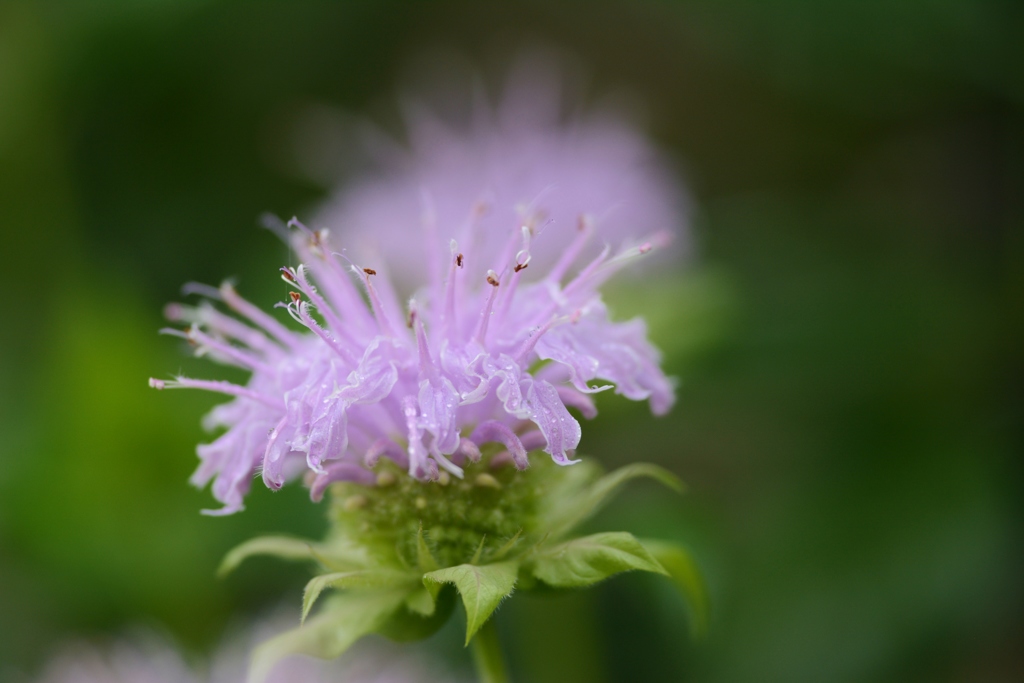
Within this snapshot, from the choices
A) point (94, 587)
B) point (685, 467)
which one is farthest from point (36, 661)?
point (685, 467)

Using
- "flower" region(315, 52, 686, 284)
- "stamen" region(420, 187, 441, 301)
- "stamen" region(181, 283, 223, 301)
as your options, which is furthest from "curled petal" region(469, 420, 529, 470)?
"flower" region(315, 52, 686, 284)

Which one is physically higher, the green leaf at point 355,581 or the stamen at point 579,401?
the stamen at point 579,401

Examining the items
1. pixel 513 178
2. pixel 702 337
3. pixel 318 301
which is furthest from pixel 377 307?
pixel 513 178

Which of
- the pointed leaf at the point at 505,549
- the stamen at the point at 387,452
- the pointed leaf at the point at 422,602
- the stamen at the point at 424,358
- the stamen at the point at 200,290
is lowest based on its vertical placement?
the pointed leaf at the point at 422,602

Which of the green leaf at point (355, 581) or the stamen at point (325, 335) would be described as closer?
the green leaf at point (355, 581)

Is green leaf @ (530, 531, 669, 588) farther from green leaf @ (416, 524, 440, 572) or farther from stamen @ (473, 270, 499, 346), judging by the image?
stamen @ (473, 270, 499, 346)

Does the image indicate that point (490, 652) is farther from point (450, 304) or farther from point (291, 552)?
point (450, 304)

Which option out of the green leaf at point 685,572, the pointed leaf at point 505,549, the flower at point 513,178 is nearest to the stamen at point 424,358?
the pointed leaf at point 505,549

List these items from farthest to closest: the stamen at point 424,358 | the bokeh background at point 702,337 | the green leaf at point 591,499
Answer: the bokeh background at point 702,337 < the green leaf at point 591,499 < the stamen at point 424,358

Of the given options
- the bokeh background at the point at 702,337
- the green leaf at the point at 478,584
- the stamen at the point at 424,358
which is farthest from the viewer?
the bokeh background at the point at 702,337

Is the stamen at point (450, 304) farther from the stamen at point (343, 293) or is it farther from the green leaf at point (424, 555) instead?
the green leaf at point (424, 555)
